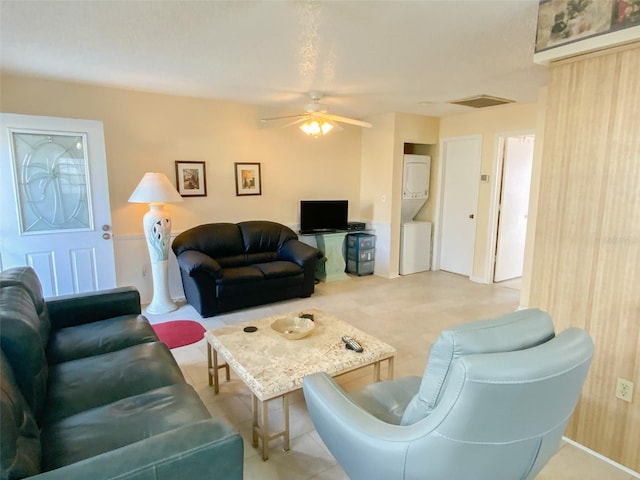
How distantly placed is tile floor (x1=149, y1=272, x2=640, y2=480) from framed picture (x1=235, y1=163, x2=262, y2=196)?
5.20 ft

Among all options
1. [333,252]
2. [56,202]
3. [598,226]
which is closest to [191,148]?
[56,202]

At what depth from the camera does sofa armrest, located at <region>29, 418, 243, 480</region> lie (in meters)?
1.07

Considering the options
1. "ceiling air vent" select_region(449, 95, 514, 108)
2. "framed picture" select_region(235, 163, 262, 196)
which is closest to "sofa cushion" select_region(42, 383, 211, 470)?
"framed picture" select_region(235, 163, 262, 196)

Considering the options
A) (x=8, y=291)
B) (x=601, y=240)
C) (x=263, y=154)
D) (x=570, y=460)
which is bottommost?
(x=570, y=460)

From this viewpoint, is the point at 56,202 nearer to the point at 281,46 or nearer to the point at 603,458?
the point at 281,46

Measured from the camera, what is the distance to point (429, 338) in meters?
3.43

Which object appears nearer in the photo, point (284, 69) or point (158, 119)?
point (284, 69)

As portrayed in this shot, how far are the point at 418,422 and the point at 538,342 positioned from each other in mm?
478

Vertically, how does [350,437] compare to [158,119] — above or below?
below

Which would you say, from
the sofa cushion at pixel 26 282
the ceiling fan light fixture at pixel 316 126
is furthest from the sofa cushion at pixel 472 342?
the ceiling fan light fixture at pixel 316 126

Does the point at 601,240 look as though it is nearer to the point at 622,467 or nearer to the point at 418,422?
the point at 622,467

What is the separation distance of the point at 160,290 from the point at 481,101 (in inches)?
172

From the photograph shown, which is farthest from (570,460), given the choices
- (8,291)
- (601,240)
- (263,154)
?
(263,154)

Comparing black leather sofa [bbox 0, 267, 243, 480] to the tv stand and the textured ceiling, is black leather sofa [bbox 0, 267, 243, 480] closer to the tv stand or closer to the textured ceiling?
the textured ceiling
